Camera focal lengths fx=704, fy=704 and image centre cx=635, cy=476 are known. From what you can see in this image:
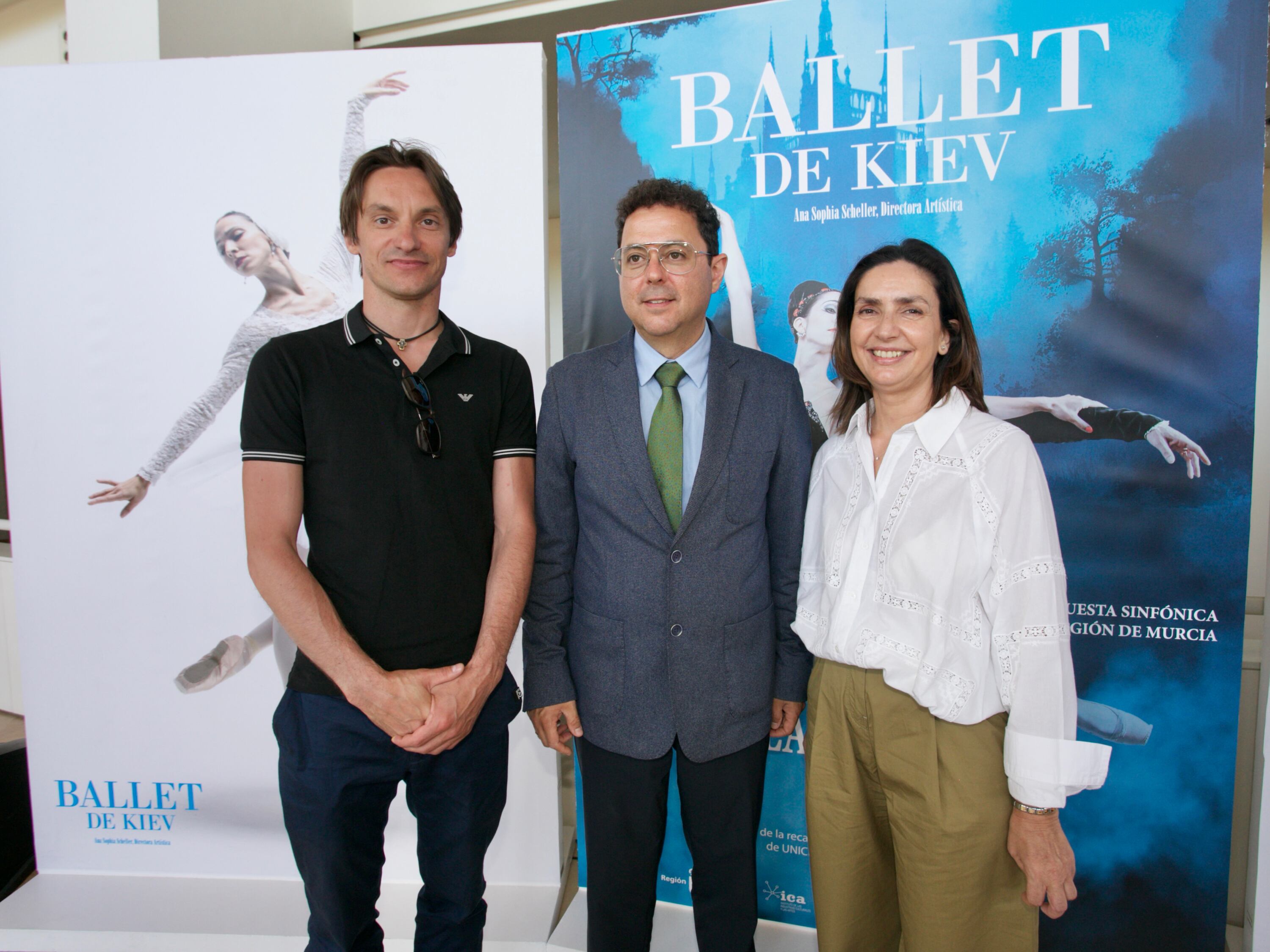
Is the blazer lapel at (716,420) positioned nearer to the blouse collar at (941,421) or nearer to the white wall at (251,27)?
the blouse collar at (941,421)

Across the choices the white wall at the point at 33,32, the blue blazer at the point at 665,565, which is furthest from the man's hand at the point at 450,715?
the white wall at the point at 33,32

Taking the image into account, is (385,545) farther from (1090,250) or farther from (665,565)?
(1090,250)

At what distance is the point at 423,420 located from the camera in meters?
1.55

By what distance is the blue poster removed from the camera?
1.92 m

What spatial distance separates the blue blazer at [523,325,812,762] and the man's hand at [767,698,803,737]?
3cm

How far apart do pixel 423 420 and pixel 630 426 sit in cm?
46

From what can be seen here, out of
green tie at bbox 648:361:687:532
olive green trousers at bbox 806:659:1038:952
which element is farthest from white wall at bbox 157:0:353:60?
olive green trousers at bbox 806:659:1038:952

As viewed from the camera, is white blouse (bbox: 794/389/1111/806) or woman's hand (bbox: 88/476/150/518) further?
woman's hand (bbox: 88/476/150/518)

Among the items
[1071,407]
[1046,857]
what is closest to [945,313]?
[1071,407]

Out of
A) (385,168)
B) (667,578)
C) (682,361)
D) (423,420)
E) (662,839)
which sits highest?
(385,168)

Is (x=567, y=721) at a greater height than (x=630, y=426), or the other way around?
(x=630, y=426)

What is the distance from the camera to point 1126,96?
1929mm

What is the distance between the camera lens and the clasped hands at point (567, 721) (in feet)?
5.41

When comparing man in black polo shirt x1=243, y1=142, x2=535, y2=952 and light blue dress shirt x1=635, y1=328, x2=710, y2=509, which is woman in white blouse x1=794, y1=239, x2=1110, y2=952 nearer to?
light blue dress shirt x1=635, y1=328, x2=710, y2=509
